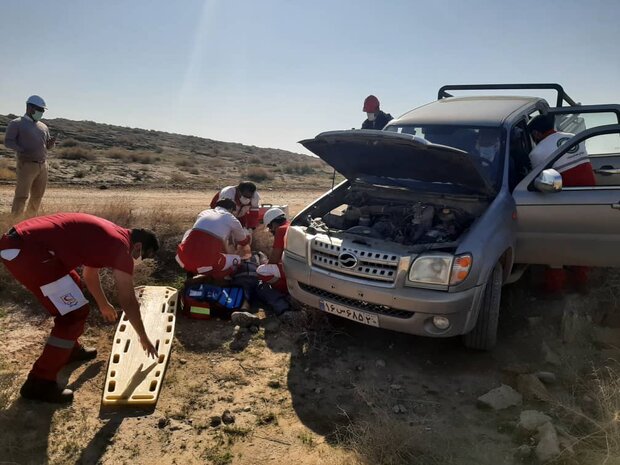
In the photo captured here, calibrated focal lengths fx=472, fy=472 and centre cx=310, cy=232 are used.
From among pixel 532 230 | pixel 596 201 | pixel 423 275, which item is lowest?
pixel 423 275

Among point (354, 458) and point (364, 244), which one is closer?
point (354, 458)

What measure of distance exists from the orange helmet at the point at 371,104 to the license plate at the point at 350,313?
181 inches

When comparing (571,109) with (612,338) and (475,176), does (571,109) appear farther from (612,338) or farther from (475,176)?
(612,338)

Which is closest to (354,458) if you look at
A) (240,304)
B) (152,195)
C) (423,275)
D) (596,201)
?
(423,275)

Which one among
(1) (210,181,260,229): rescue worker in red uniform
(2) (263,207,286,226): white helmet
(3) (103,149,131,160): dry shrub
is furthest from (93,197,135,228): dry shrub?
(3) (103,149,131,160): dry shrub

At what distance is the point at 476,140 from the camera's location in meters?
4.76

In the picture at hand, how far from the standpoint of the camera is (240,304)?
4.88m

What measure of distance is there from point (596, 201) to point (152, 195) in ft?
33.9

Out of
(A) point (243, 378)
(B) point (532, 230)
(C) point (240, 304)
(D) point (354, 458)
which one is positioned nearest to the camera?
(D) point (354, 458)

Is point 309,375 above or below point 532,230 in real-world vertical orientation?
below

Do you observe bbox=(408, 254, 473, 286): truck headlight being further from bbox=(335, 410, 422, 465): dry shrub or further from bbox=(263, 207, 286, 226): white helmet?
bbox=(263, 207, 286, 226): white helmet

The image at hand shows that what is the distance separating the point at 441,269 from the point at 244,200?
12.2 ft

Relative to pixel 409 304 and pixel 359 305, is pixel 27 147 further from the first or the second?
pixel 409 304

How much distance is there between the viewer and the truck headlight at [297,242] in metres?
4.08
